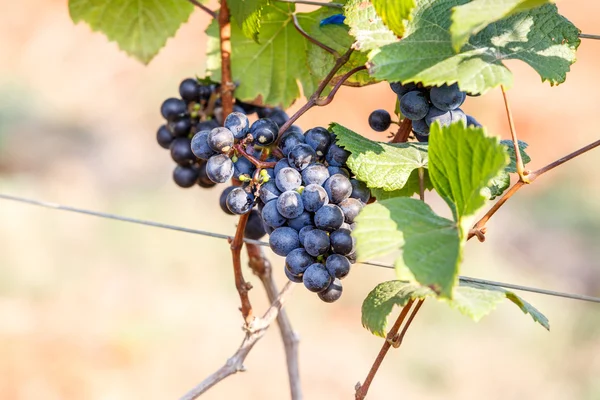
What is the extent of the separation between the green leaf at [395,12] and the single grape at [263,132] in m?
0.16

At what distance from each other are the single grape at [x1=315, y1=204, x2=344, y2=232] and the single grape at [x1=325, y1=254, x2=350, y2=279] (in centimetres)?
3

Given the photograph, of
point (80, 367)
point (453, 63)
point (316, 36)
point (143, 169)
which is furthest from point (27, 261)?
point (453, 63)

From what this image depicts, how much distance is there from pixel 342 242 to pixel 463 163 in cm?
15

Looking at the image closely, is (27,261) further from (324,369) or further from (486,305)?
(486,305)

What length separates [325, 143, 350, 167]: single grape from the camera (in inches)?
28.8

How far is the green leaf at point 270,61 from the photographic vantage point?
981mm

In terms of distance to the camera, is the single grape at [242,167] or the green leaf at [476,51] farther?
the single grape at [242,167]

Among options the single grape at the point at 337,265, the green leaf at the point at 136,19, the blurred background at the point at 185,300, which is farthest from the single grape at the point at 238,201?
the blurred background at the point at 185,300

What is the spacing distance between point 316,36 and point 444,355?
259 cm

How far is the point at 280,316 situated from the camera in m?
1.08

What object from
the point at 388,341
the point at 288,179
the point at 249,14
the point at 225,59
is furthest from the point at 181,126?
the point at 388,341

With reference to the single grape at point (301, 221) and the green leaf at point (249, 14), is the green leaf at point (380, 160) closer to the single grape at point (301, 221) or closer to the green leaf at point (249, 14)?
the single grape at point (301, 221)

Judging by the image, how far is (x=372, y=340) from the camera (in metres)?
3.46

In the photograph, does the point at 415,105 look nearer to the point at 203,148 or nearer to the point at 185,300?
the point at 203,148
